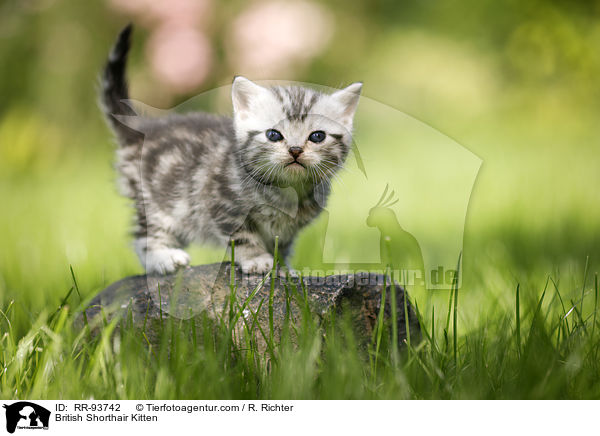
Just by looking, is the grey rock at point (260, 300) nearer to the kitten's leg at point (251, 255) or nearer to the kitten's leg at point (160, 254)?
the kitten's leg at point (251, 255)

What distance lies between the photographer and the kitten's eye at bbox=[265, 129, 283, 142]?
4.87 feet

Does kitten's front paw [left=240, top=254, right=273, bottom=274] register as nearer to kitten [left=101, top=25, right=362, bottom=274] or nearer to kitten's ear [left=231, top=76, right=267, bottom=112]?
kitten [left=101, top=25, right=362, bottom=274]

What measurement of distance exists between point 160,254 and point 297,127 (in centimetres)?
59

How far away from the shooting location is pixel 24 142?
3980 millimetres

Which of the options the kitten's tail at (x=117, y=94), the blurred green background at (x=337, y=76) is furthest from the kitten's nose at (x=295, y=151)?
the blurred green background at (x=337, y=76)

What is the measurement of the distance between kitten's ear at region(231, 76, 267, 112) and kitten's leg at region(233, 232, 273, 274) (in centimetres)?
34

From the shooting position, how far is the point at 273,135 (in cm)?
149

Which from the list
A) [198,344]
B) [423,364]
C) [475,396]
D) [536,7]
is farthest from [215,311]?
[536,7]

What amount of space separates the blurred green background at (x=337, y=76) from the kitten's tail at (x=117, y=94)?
0.53 metres

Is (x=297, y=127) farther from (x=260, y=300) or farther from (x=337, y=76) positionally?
(x=337, y=76)

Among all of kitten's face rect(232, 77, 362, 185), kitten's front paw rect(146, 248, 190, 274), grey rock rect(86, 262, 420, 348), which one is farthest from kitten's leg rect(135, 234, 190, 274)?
kitten's face rect(232, 77, 362, 185)

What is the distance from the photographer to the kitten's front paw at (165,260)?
1.70 meters
